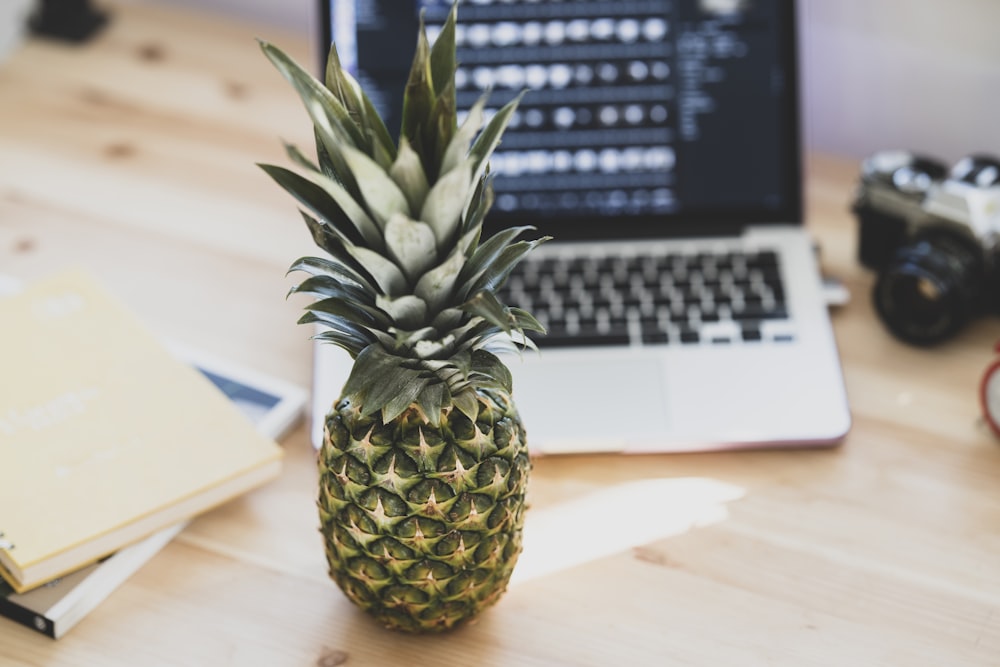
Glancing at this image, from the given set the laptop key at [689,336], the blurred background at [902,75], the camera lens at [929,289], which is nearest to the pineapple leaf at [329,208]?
the laptop key at [689,336]

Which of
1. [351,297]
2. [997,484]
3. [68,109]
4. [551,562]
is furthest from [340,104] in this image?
[68,109]

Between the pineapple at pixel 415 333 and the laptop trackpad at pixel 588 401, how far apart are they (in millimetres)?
183

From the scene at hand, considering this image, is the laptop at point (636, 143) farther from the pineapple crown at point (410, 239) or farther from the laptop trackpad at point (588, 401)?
the pineapple crown at point (410, 239)

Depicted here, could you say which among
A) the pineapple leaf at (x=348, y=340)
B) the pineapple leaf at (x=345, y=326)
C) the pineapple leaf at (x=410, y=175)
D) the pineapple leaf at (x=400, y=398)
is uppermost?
the pineapple leaf at (x=410, y=175)

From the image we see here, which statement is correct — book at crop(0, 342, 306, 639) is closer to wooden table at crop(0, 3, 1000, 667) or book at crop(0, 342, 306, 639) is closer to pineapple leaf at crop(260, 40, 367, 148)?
wooden table at crop(0, 3, 1000, 667)

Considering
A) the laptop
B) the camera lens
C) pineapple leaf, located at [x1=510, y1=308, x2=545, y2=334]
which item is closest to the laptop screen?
the laptop

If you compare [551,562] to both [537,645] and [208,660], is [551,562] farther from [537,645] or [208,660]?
[208,660]

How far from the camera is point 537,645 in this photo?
830mm

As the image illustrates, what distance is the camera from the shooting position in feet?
3.36

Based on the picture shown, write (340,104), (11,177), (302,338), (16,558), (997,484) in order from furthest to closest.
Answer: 1. (11,177)
2. (302,338)
3. (997,484)
4. (16,558)
5. (340,104)

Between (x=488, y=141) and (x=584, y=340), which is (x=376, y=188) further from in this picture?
(x=584, y=340)

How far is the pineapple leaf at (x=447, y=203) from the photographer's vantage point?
0.65 metres

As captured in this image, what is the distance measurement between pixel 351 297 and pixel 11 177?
687mm

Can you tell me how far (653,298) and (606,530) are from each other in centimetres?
24
